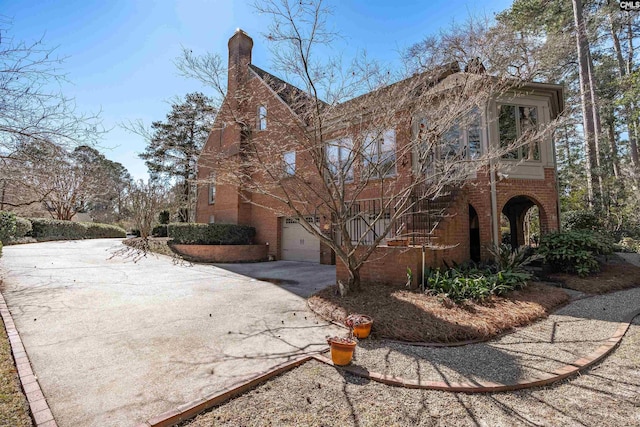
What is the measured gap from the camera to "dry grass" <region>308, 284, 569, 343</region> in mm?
4594

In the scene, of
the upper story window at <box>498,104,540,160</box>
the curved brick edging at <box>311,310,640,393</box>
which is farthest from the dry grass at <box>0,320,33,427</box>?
the upper story window at <box>498,104,540,160</box>

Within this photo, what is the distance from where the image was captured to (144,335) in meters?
4.50

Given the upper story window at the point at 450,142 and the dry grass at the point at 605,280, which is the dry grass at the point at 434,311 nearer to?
the dry grass at the point at 605,280

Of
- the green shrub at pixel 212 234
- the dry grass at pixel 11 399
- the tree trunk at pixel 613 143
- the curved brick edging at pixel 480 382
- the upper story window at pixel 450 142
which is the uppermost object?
the tree trunk at pixel 613 143

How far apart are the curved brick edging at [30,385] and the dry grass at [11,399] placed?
4 cm

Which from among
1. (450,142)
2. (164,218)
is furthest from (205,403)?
(164,218)

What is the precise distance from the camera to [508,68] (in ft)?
28.9

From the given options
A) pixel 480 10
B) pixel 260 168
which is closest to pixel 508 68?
pixel 480 10

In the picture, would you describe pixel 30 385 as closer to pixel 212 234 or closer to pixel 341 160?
pixel 341 160

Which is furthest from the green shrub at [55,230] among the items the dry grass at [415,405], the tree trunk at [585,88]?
the tree trunk at [585,88]

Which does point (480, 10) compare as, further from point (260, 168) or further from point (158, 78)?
point (158, 78)

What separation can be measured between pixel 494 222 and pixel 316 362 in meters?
7.77

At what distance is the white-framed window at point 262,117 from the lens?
6276 millimetres

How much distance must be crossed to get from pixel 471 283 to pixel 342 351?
13.2ft
